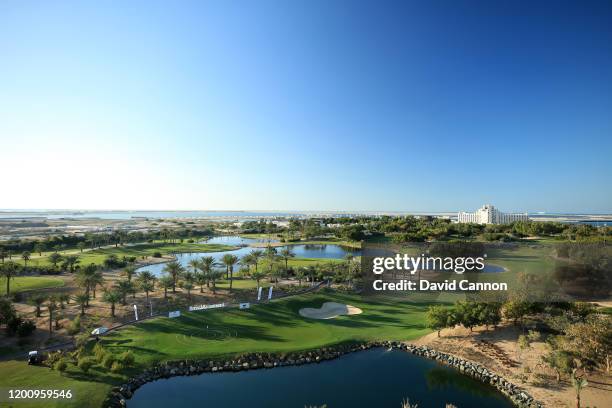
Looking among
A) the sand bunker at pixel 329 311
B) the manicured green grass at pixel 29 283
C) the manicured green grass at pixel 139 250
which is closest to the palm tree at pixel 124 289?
the manicured green grass at pixel 29 283

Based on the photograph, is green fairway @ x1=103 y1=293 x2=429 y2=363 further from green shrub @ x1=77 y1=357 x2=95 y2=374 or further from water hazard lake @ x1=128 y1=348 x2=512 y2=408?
green shrub @ x1=77 y1=357 x2=95 y2=374

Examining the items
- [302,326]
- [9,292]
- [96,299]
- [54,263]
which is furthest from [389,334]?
[54,263]

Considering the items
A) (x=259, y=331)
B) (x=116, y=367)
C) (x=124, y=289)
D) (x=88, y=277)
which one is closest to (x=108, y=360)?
(x=116, y=367)

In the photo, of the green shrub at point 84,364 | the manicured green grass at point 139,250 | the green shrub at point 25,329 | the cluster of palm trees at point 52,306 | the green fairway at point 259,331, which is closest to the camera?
the green shrub at point 84,364

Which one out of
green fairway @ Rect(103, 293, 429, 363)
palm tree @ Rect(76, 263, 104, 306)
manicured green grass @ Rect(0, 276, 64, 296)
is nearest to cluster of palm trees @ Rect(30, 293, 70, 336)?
palm tree @ Rect(76, 263, 104, 306)

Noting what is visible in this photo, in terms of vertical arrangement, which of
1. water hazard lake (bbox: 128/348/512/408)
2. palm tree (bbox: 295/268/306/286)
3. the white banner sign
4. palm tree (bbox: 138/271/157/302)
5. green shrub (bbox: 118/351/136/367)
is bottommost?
water hazard lake (bbox: 128/348/512/408)

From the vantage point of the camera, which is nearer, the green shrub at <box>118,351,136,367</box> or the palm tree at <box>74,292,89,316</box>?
the green shrub at <box>118,351,136,367</box>

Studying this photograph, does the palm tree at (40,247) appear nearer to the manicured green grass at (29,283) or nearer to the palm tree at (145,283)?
the manicured green grass at (29,283)
